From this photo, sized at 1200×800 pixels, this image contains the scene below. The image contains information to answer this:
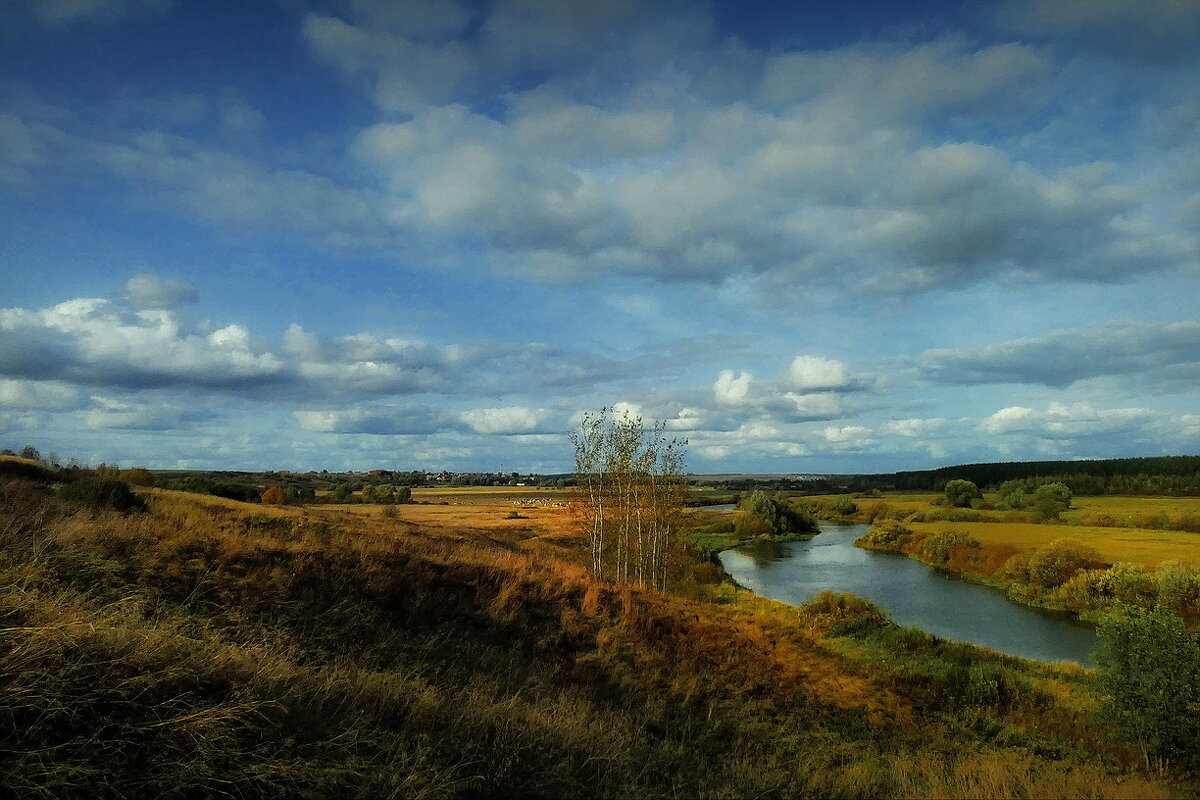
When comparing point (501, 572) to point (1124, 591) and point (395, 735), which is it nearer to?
point (395, 735)

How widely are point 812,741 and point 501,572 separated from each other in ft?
31.5

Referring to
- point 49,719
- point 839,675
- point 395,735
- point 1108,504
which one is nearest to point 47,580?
point 49,719

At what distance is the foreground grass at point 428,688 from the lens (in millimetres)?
5277

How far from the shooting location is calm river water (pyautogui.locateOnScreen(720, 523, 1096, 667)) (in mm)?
31484

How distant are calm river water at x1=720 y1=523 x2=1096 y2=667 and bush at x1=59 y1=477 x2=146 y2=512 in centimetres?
2877

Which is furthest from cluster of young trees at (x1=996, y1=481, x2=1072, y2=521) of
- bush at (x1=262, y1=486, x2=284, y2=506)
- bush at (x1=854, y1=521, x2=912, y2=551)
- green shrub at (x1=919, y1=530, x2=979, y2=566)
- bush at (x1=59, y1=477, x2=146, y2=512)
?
bush at (x1=262, y1=486, x2=284, y2=506)

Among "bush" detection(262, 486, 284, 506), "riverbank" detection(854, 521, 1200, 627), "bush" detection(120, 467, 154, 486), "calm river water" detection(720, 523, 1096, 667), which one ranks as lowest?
"calm river water" detection(720, 523, 1096, 667)

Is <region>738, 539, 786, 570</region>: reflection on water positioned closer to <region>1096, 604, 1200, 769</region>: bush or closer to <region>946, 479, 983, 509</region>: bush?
<region>946, 479, 983, 509</region>: bush

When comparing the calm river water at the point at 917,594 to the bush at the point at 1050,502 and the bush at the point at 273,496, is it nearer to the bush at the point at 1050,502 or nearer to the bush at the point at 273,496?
the bush at the point at 1050,502

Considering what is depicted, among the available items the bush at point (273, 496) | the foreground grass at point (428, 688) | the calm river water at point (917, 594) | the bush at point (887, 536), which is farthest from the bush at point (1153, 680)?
the bush at point (273, 496)

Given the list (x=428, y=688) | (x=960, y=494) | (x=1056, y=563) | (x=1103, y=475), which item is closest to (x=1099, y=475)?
(x=1103, y=475)

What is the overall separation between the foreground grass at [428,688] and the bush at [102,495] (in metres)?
0.79

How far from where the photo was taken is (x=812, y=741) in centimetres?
1198

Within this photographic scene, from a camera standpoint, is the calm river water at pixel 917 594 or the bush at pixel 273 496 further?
the bush at pixel 273 496
